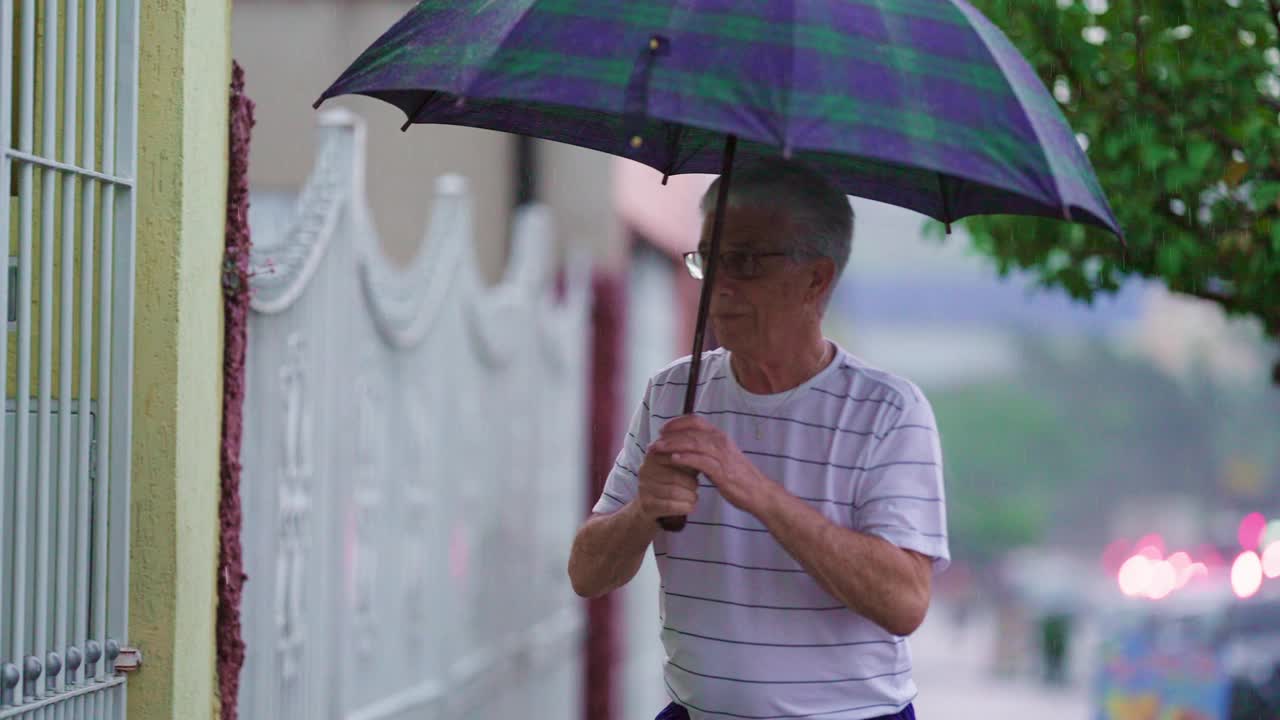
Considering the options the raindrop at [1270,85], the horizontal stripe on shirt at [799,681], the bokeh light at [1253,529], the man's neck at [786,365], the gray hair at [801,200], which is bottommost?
the bokeh light at [1253,529]

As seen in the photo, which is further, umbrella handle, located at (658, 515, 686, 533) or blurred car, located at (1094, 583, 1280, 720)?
blurred car, located at (1094, 583, 1280, 720)

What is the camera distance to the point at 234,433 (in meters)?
4.32

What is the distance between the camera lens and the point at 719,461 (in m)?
3.08

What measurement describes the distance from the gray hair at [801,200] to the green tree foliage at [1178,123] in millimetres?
2035

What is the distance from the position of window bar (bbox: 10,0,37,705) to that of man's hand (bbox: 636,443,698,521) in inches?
46.9

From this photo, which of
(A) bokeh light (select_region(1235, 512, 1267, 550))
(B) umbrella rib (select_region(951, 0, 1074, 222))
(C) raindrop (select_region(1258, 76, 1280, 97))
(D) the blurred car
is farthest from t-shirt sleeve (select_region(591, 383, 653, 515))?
(A) bokeh light (select_region(1235, 512, 1267, 550))

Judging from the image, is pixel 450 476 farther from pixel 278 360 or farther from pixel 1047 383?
pixel 1047 383

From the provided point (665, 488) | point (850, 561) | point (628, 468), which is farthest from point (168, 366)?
point (850, 561)

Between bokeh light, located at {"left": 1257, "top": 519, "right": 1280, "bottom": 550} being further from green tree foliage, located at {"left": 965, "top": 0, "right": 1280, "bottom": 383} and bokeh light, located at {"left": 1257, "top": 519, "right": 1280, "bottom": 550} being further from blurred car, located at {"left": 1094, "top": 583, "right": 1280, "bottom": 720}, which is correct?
green tree foliage, located at {"left": 965, "top": 0, "right": 1280, "bottom": 383}

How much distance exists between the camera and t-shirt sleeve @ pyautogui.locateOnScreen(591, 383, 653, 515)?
3.53 m

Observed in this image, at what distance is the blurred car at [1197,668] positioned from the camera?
8758mm

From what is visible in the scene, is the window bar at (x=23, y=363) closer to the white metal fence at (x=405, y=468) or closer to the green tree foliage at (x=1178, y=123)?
the white metal fence at (x=405, y=468)

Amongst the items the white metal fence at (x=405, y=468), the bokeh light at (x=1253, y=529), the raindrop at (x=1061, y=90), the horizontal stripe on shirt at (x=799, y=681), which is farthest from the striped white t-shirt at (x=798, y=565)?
the bokeh light at (x=1253, y=529)

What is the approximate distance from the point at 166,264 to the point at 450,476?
167 inches
